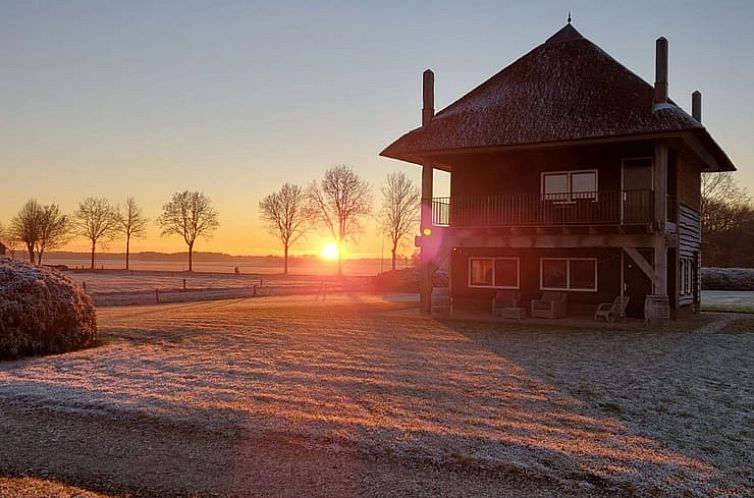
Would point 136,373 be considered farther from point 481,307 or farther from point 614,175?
point 614,175

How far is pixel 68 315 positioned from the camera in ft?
45.2

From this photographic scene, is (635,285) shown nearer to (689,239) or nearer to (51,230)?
(689,239)

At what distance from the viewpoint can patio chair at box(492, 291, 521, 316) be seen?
21.6 meters

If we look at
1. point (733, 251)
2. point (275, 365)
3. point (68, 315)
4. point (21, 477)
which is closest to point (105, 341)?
point (68, 315)

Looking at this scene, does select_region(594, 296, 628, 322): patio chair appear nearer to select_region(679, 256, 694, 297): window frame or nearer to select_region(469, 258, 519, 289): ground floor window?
select_region(469, 258, 519, 289): ground floor window

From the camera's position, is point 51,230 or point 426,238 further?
point 51,230

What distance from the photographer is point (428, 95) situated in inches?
893

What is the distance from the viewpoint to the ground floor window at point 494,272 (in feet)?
73.4

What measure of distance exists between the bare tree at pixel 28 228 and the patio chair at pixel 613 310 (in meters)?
67.7

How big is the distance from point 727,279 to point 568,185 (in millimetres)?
22990

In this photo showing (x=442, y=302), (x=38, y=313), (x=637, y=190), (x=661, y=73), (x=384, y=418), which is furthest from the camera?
(x=442, y=302)

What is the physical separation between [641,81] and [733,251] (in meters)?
33.9

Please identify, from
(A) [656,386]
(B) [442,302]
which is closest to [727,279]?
(B) [442,302]

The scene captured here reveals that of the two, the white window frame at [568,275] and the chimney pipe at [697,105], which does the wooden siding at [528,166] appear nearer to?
the white window frame at [568,275]
